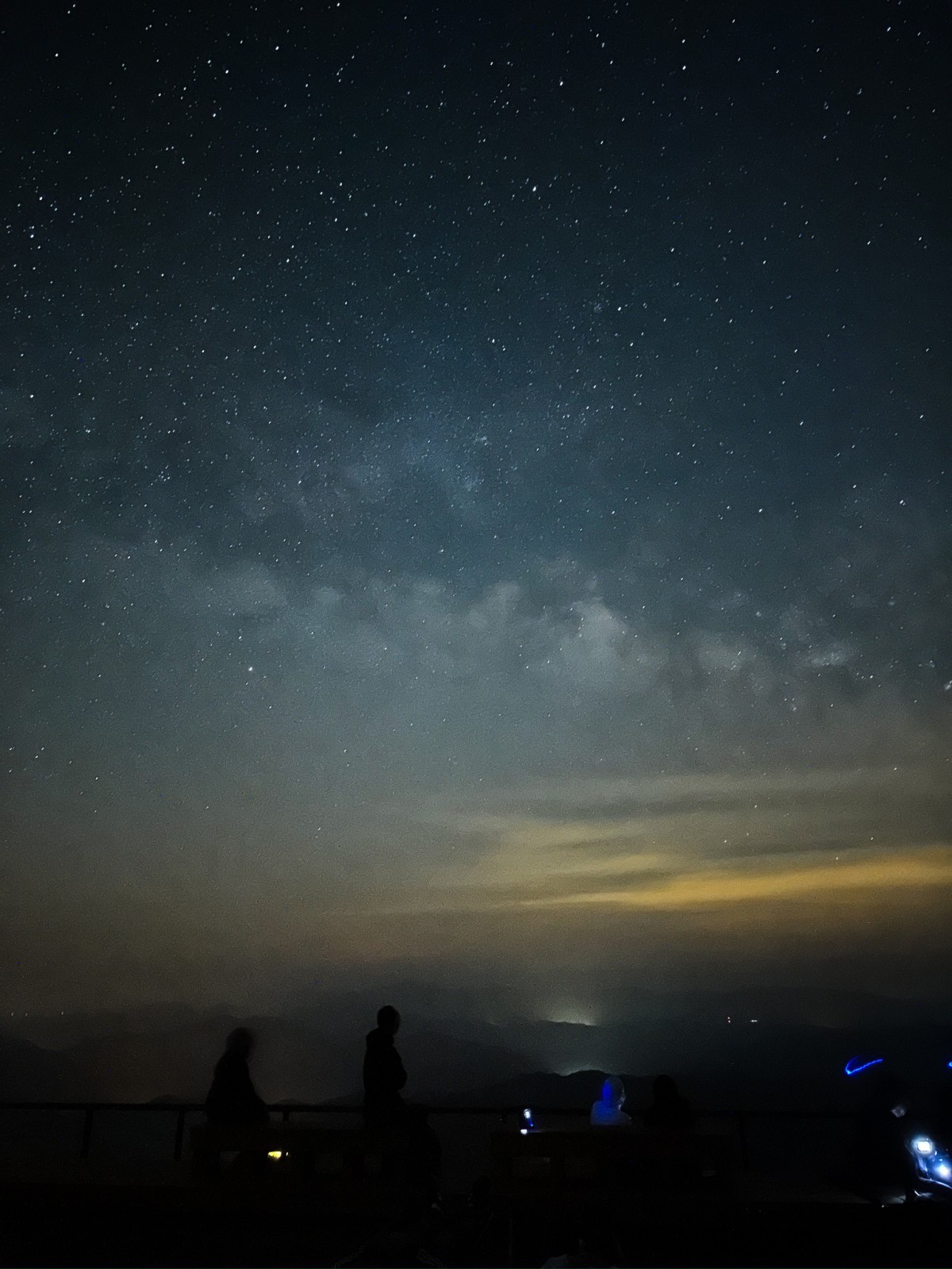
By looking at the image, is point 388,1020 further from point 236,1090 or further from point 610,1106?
point 610,1106

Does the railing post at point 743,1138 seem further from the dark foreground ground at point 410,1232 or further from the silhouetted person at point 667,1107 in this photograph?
the dark foreground ground at point 410,1232

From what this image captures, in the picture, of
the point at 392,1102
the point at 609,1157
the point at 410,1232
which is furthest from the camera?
the point at 392,1102

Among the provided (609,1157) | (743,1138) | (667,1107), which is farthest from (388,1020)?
(743,1138)

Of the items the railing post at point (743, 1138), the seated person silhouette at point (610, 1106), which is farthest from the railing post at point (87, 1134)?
the railing post at point (743, 1138)

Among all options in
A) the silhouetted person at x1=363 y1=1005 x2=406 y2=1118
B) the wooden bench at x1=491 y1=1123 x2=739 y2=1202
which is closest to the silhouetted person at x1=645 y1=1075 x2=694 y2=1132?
the wooden bench at x1=491 y1=1123 x2=739 y2=1202

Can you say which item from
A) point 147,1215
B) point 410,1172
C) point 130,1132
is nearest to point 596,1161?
point 410,1172

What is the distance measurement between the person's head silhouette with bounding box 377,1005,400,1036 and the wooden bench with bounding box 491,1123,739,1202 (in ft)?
7.08

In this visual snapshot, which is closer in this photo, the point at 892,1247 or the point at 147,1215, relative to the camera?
the point at 892,1247

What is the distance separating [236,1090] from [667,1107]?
3594 mm

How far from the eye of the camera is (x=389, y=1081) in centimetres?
655

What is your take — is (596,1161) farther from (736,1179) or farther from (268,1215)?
(268,1215)

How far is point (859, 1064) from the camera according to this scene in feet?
18.9

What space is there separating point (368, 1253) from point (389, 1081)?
2607mm

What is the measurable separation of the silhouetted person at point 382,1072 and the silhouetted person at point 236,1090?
33.8 inches
